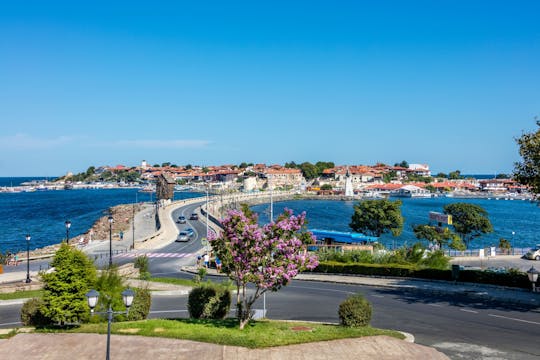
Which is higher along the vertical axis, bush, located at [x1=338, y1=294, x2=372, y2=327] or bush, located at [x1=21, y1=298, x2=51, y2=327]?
bush, located at [x1=338, y1=294, x2=372, y2=327]

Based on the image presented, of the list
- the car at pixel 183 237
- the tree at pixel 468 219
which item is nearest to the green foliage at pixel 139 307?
the car at pixel 183 237

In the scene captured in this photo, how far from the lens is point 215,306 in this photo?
19281 millimetres

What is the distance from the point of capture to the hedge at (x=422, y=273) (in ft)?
85.0

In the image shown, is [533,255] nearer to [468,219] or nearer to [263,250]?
[468,219]

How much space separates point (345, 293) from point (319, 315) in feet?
19.9

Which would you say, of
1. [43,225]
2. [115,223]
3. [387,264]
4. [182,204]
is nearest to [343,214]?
[182,204]

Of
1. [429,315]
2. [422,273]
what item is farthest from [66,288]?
[422,273]

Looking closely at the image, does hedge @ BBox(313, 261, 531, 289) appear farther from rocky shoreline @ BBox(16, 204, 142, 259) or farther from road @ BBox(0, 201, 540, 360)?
rocky shoreline @ BBox(16, 204, 142, 259)

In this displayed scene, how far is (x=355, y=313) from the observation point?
57.1 ft

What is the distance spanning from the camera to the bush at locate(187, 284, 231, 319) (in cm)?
1927

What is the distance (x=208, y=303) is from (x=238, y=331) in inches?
115

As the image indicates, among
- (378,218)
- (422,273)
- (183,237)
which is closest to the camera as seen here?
(422,273)

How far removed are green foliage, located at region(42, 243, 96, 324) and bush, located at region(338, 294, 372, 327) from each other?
902 centimetres

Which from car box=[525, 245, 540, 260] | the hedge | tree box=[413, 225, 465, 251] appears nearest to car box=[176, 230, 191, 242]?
the hedge
